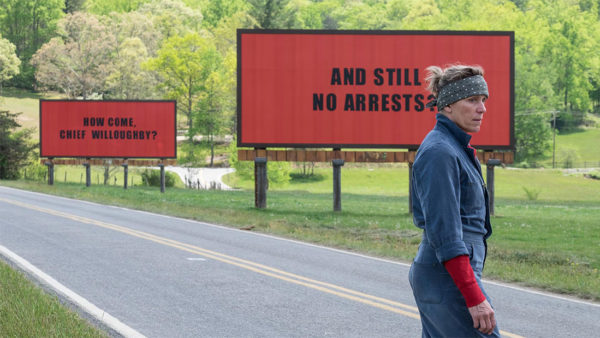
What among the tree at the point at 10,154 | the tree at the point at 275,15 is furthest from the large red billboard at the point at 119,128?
the tree at the point at 275,15

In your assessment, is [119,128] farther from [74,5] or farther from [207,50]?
[74,5]

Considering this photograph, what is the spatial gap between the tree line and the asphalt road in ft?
188

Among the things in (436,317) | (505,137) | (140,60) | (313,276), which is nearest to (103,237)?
(313,276)

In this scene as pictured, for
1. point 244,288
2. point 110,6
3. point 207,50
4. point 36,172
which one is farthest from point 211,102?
point 110,6

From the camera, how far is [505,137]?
2734 centimetres

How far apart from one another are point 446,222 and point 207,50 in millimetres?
73514

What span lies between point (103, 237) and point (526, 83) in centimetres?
9011

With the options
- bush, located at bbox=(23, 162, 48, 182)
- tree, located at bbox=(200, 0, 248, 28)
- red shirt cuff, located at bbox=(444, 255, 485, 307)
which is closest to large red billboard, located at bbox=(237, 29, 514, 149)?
red shirt cuff, located at bbox=(444, 255, 485, 307)

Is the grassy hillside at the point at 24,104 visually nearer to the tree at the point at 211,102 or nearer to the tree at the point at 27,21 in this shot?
the tree at the point at 27,21

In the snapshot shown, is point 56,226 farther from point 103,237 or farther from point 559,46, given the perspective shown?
point 559,46

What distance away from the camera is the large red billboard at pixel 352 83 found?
26891 mm

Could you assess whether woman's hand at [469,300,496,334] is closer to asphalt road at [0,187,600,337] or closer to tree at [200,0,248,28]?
asphalt road at [0,187,600,337]

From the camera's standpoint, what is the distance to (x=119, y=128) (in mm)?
43875

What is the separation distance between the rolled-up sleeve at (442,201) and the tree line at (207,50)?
6906 cm
